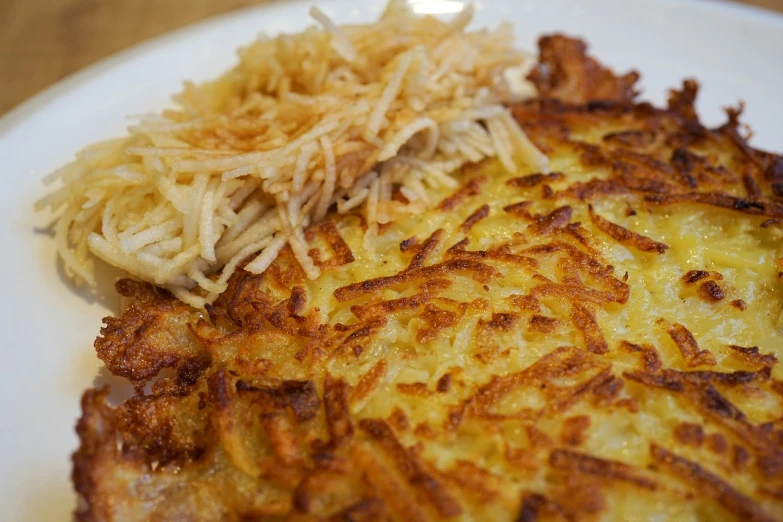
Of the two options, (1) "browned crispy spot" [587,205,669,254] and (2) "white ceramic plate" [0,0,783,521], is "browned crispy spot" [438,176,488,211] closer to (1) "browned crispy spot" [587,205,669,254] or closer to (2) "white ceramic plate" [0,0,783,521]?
(1) "browned crispy spot" [587,205,669,254]

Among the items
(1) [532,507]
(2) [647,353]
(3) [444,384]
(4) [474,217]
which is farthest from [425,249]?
(1) [532,507]

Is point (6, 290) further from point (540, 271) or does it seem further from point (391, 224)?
point (540, 271)

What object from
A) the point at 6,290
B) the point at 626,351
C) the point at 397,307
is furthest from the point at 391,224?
the point at 6,290

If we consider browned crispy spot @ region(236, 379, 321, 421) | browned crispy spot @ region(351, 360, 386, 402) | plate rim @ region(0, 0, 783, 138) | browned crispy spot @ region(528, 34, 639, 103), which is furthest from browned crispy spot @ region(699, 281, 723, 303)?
plate rim @ region(0, 0, 783, 138)

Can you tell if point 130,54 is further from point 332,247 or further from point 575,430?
point 575,430

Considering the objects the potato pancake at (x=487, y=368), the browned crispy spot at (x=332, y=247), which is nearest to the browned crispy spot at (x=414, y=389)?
the potato pancake at (x=487, y=368)
